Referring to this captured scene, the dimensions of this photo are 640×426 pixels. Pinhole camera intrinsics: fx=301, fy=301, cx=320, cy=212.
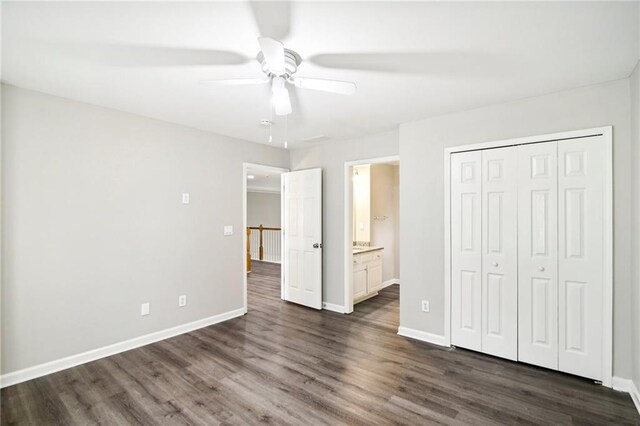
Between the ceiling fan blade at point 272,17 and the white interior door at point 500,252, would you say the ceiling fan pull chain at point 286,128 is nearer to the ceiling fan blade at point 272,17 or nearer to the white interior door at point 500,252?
the ceiling fan blade at point 272,17

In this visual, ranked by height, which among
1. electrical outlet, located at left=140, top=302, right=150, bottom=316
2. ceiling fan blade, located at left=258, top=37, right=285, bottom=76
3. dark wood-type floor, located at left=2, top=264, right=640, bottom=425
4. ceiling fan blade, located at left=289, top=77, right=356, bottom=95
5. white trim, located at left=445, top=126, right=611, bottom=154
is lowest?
dark wood-type floor, located at left=2, top=264, right=640, bottom=425

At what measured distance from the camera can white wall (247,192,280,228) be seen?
13.1m

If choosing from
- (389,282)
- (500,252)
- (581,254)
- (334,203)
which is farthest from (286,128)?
(389,282)

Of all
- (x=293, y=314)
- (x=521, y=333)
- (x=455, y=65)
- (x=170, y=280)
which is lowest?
(x=293, y=314)

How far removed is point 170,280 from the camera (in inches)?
143

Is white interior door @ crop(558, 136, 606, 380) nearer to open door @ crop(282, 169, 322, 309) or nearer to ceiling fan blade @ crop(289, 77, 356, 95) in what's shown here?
ceiling fan blade @ crop(289, 77, 356, 95)

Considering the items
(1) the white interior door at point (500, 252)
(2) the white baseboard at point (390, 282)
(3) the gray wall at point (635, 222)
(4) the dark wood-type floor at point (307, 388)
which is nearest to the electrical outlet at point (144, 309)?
(4) the dark wood-type floor at point (307, 388)

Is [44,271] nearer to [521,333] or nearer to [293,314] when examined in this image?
[293,314]

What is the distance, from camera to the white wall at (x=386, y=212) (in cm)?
592

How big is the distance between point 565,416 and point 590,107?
247cm

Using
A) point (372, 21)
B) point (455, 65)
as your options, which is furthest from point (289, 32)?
point (455, 65)

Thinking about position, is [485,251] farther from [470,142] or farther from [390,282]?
[390,282]

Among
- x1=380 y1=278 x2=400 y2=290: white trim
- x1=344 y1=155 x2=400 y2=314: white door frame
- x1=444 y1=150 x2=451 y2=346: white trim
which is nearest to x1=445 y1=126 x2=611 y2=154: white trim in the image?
x1=444 y1=150 x2=451 y2=346: white trim

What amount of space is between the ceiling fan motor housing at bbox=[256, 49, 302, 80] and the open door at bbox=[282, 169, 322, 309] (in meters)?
2.51
